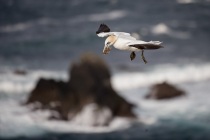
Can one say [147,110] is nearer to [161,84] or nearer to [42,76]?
[161,84]

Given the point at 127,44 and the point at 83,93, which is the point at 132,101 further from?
the point at 127,44

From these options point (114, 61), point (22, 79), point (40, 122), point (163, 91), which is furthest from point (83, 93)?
point (163, 91)

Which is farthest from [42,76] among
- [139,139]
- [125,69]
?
[139,139]

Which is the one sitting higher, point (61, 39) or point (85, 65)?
point (61, 39)

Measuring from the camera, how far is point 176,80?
42.8 ft

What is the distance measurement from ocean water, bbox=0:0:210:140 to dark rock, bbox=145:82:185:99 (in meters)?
0.16

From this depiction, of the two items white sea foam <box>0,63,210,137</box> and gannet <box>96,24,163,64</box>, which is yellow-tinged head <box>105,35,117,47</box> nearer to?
gannet <box>96,24,163,64</box>

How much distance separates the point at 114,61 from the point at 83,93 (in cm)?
147

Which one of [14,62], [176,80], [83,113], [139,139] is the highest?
[14,62]

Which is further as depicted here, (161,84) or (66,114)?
(161,84)

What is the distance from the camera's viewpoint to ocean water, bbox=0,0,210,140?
38.2ft

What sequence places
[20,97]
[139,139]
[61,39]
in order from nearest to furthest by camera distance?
1. [139,139]
2. [20,97]
3. [61,39]

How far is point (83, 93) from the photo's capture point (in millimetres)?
12180

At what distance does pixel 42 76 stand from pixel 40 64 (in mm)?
442
